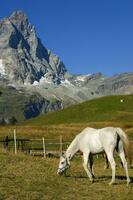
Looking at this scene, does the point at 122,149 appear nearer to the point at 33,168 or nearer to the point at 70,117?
the point at 33,168

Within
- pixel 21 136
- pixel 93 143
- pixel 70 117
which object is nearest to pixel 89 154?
pixel 93 143

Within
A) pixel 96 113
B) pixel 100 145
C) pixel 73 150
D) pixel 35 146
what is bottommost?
pixel 73 150

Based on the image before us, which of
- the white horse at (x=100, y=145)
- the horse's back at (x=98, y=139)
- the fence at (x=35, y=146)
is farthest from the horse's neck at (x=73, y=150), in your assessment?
the fence at (x=35, y=146)

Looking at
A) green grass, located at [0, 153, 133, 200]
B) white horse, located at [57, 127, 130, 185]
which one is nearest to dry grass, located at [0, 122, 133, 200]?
green grass, located at [0, 153, 133, 200]

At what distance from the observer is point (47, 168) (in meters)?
29.5

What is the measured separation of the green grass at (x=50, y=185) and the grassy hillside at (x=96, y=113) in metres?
67.6

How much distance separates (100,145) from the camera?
80.7ft

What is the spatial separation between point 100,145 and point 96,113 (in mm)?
82696

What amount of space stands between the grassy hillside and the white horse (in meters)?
69.0

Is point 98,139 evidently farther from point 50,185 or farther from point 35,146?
point 35,146

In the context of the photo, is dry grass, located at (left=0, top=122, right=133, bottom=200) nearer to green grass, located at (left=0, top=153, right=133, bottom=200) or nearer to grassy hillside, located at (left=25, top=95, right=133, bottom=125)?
green grass, located at (left=0, top=153, right=133, bottom=200)

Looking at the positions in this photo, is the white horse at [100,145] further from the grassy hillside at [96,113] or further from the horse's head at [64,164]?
the grassy hillside at [96,113]

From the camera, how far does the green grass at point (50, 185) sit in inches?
Result: 810

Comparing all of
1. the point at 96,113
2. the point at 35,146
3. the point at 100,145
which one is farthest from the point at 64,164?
the point at 96,113
